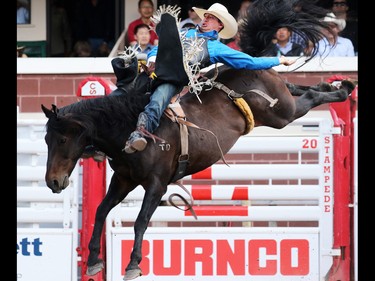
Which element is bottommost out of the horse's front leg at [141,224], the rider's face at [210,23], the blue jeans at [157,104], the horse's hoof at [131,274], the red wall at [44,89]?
the horse's hoof at [131,274]

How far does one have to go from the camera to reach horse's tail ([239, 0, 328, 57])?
9.29m

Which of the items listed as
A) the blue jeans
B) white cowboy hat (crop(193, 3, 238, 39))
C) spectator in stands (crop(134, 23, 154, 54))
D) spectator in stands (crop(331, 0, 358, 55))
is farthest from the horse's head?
spectator in stands (crop(331, 0, 358, 55))

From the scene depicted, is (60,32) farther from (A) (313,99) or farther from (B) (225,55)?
(B) (225,55)

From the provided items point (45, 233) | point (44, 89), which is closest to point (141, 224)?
point (45, 233)

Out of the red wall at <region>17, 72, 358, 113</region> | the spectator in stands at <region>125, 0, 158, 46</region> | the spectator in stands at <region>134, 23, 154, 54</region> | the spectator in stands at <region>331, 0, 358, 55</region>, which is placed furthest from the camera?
the spectator in stands at <region>125, 0, 158, 46</region>

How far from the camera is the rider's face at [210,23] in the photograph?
28.9 feet

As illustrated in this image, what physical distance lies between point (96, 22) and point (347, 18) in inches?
124

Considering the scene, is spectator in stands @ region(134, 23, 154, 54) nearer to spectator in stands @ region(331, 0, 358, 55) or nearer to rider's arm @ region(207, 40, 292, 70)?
spectator in stands @ region(331, 0, 358, 55)

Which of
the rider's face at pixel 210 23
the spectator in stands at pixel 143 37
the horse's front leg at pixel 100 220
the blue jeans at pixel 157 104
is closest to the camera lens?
the blue jeans at pixel 157 104

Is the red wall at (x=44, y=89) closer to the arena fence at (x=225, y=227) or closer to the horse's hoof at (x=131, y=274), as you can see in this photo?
the arena fence at (x=225, y=227)

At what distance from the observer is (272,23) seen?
9.30m

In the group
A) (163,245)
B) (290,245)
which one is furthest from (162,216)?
(290,245)

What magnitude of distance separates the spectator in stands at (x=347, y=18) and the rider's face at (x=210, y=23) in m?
4.06

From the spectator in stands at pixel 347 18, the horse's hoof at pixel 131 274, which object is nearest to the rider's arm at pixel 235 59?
the horse's hoof at pixel 131 274
